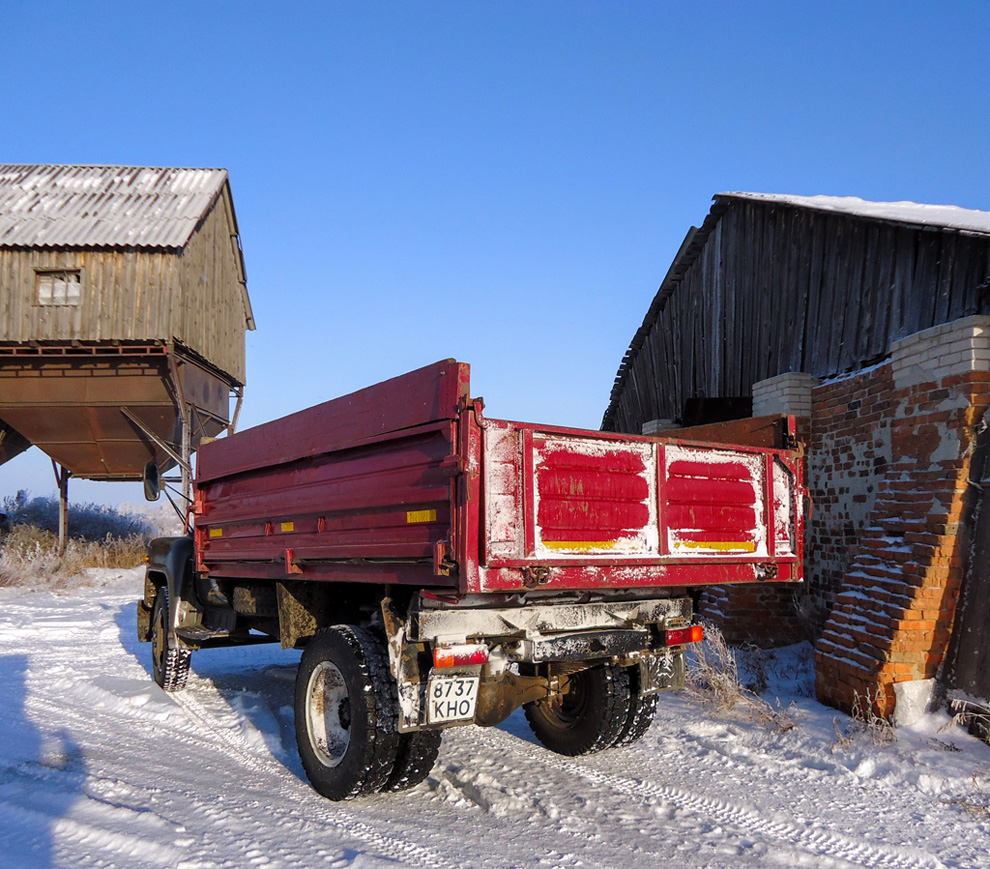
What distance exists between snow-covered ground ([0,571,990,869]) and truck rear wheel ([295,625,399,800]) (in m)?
0.18

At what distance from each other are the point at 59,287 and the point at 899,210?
1582cm

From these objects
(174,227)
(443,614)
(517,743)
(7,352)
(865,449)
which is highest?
(174,227)

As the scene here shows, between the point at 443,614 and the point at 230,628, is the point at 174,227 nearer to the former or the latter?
the point at 230,628

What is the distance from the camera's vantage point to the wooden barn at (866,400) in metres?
5.75

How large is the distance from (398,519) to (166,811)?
2.01 metres

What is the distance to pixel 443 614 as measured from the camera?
4070 mm

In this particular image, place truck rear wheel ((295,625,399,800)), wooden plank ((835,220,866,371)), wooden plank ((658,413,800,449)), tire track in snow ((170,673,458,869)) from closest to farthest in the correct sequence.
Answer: tire track in snow ((170,673,458,869)), truck rear wheel ((295,625,399,800)), wooden plank ((658,413,800,449)), wooden plank ((835,220,866,371))

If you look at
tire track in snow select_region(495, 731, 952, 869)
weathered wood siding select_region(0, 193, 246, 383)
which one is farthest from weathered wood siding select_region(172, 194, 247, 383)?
tire track in snow select_region(495, 731, 952, 869)

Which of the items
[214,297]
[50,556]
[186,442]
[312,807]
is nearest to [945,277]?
[312,807]

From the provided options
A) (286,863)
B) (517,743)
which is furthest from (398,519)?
(517,743)

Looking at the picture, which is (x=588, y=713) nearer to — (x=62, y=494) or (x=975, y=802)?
(x=975, y=802)

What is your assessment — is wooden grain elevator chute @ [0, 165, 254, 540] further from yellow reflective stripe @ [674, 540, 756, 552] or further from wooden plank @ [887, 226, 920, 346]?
yellow reflective stripe @ [674, 540, 756, 552]

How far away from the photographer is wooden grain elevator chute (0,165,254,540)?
52.5 feet

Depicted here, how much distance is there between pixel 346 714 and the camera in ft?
15.1
